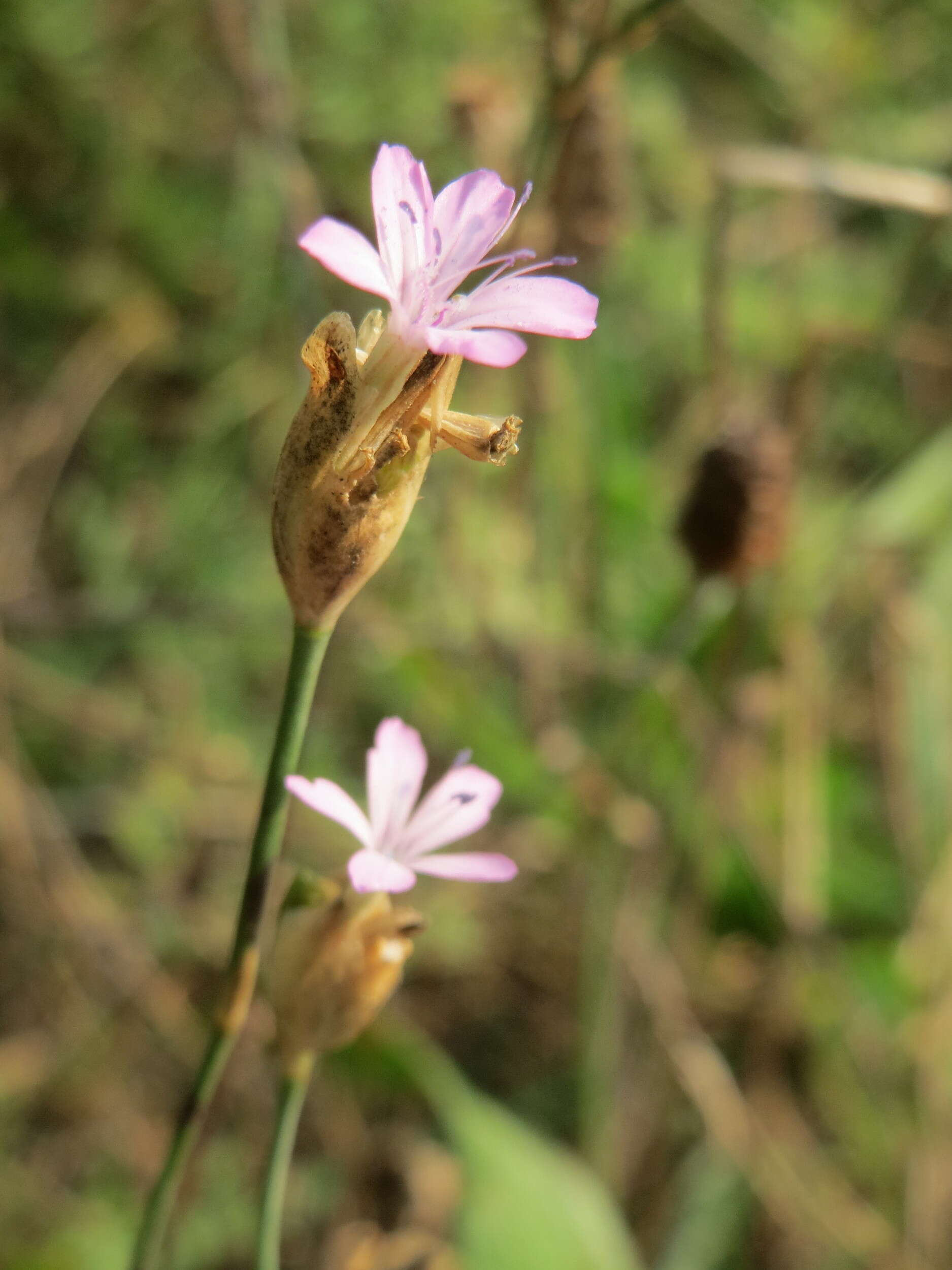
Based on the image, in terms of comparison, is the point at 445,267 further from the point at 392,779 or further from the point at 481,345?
the point at 392,779

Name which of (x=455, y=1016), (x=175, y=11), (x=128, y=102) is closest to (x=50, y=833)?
(x=455, y=1016)

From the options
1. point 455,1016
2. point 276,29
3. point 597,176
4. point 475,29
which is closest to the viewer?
point 597,176

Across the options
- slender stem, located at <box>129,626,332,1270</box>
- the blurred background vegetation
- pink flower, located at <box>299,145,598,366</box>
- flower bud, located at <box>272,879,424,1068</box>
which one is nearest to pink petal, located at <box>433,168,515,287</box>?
pink flower, located at <box>299,145,598,366</box>

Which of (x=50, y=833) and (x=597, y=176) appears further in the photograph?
(x=50, y=833)

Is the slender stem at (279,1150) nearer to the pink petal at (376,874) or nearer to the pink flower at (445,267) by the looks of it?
the pink petal at (376,874)

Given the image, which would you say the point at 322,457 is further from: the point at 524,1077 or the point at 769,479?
the point at 524,1077

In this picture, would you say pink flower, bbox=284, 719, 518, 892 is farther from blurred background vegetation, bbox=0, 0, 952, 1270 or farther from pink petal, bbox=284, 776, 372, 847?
blurred background vegetation, bbox=0, 0, 952, 1270

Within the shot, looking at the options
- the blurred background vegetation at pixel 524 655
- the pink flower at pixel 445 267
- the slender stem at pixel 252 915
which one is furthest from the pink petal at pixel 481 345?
the blurred background vegetation at pixel 524 655

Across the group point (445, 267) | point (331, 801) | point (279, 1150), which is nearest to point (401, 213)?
point (445, 267)
